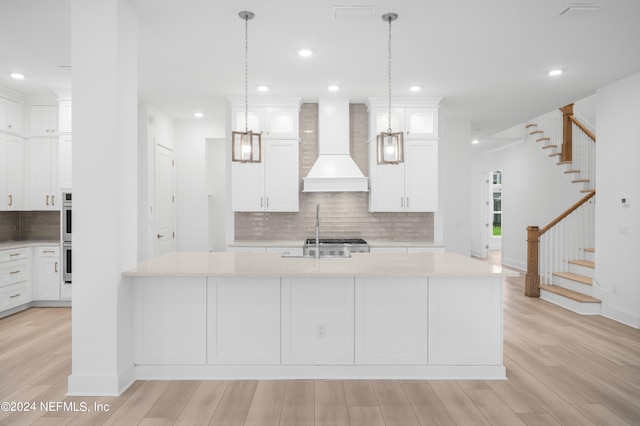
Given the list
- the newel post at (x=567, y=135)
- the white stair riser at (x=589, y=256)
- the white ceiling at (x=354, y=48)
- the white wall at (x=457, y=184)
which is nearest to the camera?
the white ceiling at (x=354, y=48)

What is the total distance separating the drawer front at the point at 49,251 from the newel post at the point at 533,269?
678 centimetres

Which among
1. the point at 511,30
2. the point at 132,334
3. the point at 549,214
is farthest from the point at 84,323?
the point at 549,214

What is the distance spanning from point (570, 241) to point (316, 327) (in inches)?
208

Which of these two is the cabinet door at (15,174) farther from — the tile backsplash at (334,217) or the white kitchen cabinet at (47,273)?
the tile backsplash at (334,217)

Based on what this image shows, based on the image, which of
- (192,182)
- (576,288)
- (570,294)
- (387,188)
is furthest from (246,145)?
(576,288)

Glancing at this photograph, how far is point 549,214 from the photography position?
8.31m

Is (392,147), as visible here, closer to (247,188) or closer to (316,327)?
(316,327)

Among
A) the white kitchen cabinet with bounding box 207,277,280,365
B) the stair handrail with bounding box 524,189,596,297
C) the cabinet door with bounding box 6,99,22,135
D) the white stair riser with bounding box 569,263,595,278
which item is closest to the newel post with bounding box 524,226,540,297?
the stair handrail with bounding box 524,189,596,297

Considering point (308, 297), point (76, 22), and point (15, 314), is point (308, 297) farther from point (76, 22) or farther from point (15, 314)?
point (15, 314)

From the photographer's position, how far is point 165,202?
6820 millimetres

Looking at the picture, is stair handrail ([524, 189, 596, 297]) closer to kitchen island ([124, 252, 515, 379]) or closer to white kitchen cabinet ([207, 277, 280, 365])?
kitchen island ([124, 252, 515, 379])

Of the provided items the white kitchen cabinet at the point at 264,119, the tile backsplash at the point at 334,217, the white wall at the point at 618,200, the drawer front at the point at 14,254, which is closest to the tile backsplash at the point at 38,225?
the drawer front at the point at 14,254

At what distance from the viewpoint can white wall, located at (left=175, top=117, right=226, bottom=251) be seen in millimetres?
7305

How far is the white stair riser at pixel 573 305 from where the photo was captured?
5.42m
